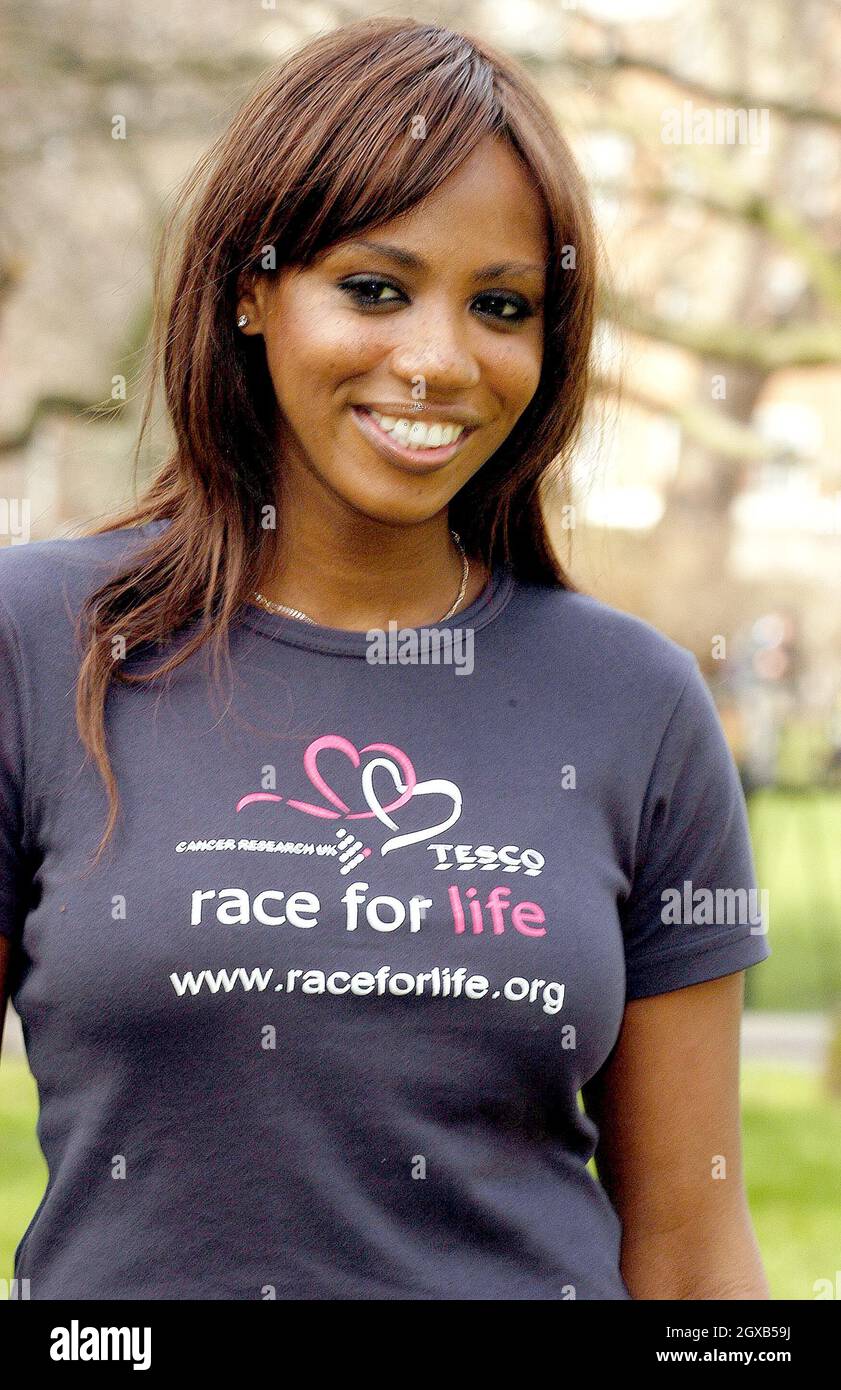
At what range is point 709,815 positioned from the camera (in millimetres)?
2018

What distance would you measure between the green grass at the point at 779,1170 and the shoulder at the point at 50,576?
346cm

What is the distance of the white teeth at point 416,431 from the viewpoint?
1.91m

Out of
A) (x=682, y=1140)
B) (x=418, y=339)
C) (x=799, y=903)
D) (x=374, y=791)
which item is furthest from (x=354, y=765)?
(x=799, y=903)

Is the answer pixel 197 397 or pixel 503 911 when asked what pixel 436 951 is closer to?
pixel 503 911

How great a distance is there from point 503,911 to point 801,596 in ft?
50.3

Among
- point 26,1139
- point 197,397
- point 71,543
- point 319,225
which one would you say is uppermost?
point 319,225

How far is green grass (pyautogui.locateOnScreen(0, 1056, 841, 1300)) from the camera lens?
5.25 metres

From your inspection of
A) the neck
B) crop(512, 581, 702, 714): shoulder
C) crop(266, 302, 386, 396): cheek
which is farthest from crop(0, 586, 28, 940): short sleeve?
crop(512, 581, 702, 714): shoulder

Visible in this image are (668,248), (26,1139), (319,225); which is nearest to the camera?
(319,225)

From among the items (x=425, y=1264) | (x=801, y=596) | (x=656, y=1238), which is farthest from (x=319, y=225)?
(x=801, y=596)

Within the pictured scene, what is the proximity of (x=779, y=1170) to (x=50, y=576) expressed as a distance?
15.7 ft

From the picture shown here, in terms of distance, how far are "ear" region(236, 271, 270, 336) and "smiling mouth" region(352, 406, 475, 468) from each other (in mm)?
194

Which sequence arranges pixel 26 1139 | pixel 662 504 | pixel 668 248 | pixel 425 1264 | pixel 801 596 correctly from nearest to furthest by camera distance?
pixel 425 1264
pixel 26 1139
pixel 668 248
pixel 662 504
pixel 801 596

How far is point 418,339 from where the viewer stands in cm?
189
